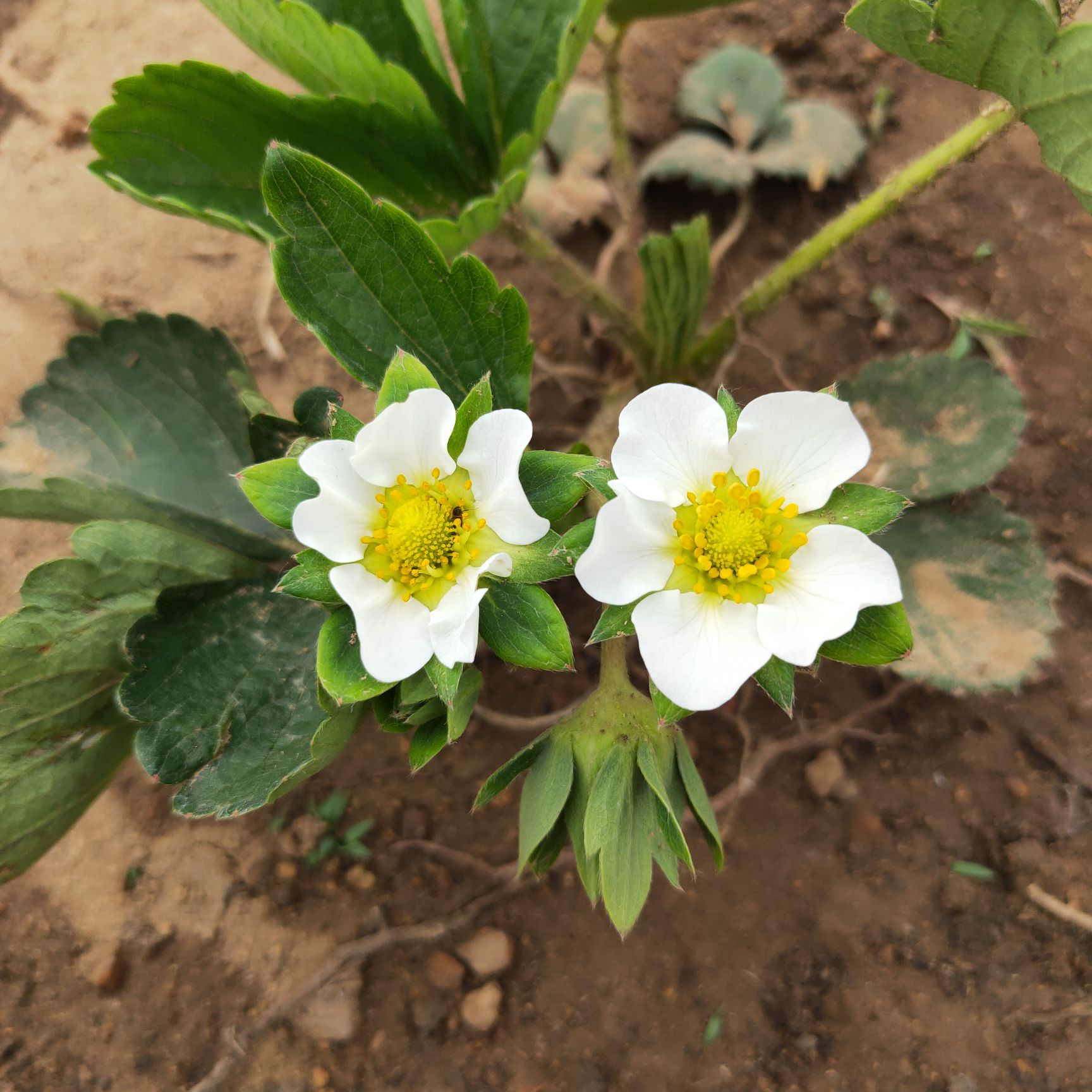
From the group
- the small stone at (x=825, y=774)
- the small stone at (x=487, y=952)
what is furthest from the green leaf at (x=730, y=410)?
the small stone at (x=487, y=952)

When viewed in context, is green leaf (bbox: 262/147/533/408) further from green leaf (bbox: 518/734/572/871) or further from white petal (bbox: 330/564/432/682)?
green leaf (bbox: 518/734/572/871)

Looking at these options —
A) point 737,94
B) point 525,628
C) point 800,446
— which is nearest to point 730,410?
point 800,446

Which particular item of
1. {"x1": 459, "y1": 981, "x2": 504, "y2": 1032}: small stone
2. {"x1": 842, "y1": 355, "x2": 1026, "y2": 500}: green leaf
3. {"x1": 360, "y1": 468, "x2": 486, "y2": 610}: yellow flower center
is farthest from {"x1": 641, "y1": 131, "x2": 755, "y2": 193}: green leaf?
{"x1": 459, "y1": 981, "x2": 504, "y2": 1032}: small stone

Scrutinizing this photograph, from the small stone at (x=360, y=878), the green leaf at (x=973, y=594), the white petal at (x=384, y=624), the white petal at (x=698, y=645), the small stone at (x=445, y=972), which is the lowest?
the small stone at (x=445, y=972)

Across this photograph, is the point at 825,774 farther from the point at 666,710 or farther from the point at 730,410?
the point at 730,410

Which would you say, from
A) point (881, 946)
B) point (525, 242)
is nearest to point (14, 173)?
point (525, 242)

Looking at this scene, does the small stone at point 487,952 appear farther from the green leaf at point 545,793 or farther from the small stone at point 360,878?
the green leaf at point 545,793

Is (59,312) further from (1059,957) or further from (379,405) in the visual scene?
(1059,957)
